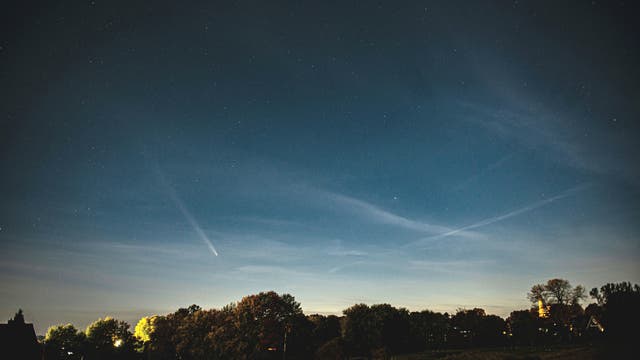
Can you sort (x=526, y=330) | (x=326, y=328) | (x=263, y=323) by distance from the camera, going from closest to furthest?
1. (x=263, y=323)
2. (x=526, y=330)
3. (x=326, y=328)

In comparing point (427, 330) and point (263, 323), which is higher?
point (263, 323)

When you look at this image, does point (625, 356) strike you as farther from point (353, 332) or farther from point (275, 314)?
point (353, 332)

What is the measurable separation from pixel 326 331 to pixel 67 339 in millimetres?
81104

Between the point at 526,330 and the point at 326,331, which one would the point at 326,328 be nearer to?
the point at 326,331

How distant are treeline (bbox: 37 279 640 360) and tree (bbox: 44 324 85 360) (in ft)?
0.87

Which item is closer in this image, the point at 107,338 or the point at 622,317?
the point at 622,317

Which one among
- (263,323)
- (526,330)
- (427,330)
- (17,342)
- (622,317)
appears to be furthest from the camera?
(427,330)

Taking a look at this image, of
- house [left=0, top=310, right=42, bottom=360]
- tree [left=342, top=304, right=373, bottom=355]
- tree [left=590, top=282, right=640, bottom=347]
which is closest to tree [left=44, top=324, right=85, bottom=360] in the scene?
house [left=0, top=310, right=42, bottom=360]

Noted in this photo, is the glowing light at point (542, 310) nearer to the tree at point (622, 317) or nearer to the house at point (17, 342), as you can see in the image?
the tree at point (622, 317)

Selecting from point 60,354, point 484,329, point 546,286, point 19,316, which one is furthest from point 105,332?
point 546,286

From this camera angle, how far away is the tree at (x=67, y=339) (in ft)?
348

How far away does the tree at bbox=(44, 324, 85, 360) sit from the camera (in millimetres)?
106062

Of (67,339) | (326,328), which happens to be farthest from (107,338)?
(326,328)

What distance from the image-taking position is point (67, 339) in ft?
360
